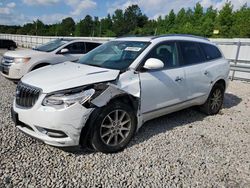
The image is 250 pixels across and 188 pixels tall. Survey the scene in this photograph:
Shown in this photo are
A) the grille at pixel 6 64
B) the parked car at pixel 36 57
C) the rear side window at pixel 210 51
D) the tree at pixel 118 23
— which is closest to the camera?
the rear side window at pixel 210 51

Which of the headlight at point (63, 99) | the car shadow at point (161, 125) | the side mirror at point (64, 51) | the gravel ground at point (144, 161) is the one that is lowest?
the gravel ground at point (144, 161)

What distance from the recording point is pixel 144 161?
341 cm

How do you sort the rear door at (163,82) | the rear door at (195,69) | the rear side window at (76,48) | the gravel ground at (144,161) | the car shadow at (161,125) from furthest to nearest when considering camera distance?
the rear side window at (76,48), the rear door at (195,69), the rear door at (163,82), the car shadow at (161,125), the gravel ground at (144,161)

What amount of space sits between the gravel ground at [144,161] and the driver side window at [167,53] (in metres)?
1.23

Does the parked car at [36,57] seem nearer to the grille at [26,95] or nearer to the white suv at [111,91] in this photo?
the white suv at [111,91]

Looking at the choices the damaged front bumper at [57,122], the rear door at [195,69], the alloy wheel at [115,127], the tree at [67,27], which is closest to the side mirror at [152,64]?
the alloy wheel at [115,127]

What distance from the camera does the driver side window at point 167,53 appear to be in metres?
4.18

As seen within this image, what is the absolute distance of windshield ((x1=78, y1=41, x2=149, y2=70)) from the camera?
3.96 metres

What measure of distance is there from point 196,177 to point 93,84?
1.82 metres

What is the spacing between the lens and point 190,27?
48.1 m

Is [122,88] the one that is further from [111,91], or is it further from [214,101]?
[214,101]

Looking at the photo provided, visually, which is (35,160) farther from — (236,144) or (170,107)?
(236,144)

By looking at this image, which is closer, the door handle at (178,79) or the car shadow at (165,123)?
the car shadow at (165,123)

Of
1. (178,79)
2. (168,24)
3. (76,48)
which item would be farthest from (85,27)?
(178,79)
